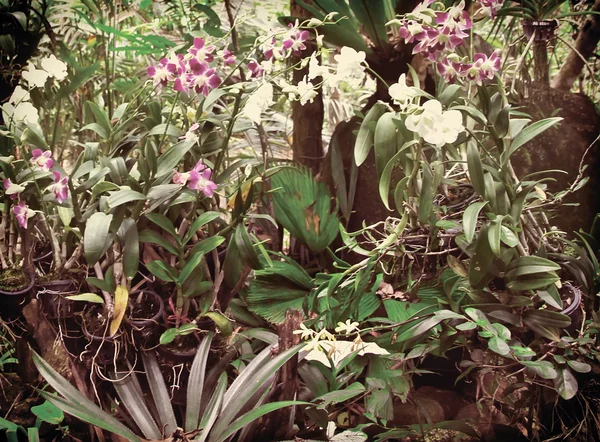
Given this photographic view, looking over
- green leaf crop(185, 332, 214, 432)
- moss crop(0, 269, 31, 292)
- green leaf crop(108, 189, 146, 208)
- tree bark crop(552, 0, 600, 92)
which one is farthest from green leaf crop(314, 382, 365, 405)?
tree bark crop(552, 0, 600, 92)

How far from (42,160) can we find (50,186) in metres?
0.06

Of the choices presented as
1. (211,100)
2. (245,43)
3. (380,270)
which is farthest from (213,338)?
(245,43)

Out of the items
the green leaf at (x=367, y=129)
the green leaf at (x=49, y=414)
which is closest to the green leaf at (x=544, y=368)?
the green leaf at (x=367, y=129)

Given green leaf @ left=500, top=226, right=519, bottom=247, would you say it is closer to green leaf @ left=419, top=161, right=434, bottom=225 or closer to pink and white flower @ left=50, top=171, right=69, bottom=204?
green leaf @ left=419, top=161, right=434, bottom=225

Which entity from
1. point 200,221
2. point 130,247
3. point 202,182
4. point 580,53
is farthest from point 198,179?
point 580,53

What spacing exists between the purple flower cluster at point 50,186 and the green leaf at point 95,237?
100 millimetres

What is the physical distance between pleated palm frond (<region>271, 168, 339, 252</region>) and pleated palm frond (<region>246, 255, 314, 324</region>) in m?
0.16

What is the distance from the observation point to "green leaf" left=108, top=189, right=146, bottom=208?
1200 mm

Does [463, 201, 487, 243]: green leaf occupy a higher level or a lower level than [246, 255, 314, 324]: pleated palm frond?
higher

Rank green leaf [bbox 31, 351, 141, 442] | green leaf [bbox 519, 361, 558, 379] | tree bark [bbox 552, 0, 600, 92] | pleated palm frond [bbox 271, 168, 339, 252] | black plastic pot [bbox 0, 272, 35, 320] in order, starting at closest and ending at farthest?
green leaf [bbox 31, 351, 141, 442], green leaf [bbox 519, 361, 558, 379], black plastic pot [bbox 0, 272, 35, 320], pleated palm frond [bbox 271, 168, 339, 252], tree bark [bbox 552, 0, 600, 92]

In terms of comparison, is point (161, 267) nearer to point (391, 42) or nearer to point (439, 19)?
point (439, 19)

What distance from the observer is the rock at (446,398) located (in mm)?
1569

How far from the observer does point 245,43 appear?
82.8 inches

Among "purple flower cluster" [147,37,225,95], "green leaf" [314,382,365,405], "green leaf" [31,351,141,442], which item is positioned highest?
"purple flower cluster" [147,37,225,95]
